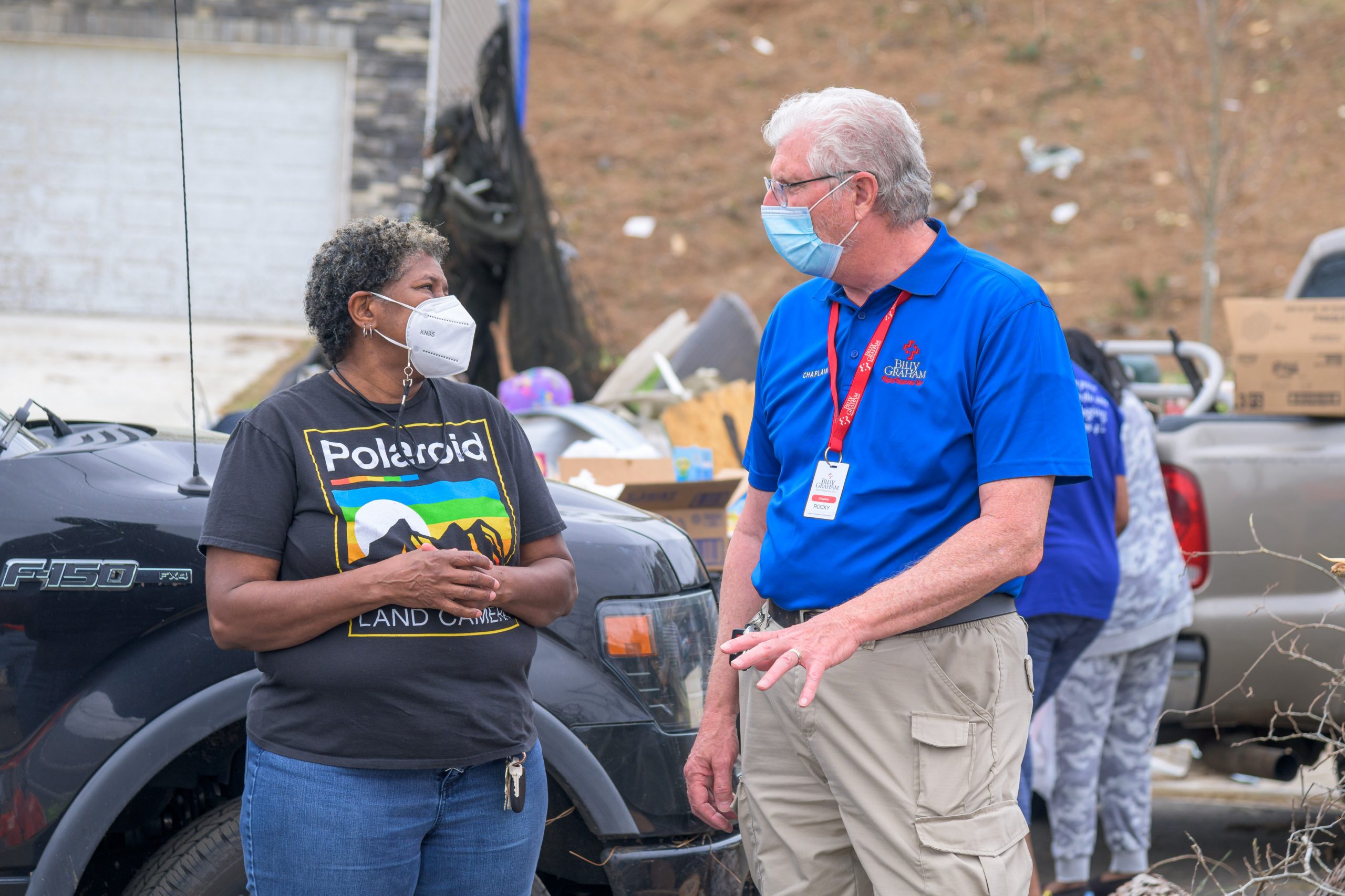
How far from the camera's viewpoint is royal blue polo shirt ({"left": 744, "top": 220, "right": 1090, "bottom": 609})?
2.03 metres

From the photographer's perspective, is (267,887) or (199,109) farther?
(199,109)

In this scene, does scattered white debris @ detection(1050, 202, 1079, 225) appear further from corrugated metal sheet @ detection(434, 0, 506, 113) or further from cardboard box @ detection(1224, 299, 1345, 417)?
cardboard box @ detection(1224, 299, 1345, 417)

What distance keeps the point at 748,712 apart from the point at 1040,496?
2.34 feet

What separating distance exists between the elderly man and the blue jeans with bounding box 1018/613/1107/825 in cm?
172

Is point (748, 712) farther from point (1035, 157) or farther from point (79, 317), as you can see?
point (1035, 157)

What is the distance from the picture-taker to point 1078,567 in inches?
153

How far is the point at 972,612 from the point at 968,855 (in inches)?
15.8

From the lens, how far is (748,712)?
2.37 meters

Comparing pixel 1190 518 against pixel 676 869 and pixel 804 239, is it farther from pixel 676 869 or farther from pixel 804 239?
pixel 804 239

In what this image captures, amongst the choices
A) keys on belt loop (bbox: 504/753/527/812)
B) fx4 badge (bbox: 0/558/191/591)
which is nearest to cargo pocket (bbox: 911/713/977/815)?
keys on belt loop (bbox: 504/753/527/812)

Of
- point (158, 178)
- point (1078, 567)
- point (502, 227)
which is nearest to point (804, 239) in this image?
point (1078, 567)

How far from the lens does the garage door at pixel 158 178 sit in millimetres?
13664

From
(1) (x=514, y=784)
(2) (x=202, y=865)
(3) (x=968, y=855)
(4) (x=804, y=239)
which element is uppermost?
(4) (x=804, y=239)

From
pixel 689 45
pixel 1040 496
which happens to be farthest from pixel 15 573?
pixel 689 45
